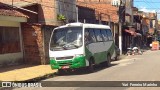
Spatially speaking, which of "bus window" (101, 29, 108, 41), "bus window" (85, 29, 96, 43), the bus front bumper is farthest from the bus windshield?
"bus window" (101, 29, 108, 41)

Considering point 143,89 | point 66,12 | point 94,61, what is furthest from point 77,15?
point 143,89

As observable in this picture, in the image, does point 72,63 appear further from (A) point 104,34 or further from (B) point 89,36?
(A) point 104,34

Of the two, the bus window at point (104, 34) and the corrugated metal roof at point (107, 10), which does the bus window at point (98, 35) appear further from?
the corrugated metal roof at point (107, 10)

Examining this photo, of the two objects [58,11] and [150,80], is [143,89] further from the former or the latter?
[58,11]

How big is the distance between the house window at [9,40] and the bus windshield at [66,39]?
177 inches

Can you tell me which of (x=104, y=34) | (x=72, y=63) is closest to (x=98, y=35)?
(x=104, y=34)

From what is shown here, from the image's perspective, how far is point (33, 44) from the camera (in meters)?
25.0

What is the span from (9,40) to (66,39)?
5787 mm

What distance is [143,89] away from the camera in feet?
41.4

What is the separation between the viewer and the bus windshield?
19.2m

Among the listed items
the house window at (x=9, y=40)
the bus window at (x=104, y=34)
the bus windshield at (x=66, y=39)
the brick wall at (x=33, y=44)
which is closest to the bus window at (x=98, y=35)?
the bus window at (x=104, y=34)

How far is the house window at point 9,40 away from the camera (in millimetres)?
23025

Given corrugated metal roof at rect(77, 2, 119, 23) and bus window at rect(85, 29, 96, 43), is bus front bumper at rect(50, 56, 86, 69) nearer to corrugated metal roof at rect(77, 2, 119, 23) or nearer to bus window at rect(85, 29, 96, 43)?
bus window at rect(85, 29, 96, 43)

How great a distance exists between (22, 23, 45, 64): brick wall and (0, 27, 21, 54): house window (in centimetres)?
60
